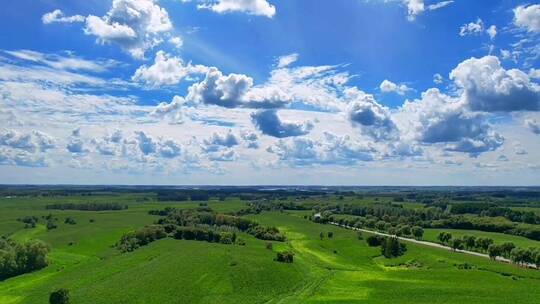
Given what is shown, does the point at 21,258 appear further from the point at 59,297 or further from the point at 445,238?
the point at 445,238

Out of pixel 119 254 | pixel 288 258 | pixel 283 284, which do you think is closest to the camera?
pixel 283 284

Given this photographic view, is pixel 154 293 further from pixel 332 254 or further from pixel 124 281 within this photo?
pixel 332 254

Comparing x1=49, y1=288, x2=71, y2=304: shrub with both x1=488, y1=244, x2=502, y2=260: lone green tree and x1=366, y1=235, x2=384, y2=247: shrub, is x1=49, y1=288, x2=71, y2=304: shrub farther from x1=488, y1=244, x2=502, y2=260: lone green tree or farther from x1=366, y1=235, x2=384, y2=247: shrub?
x1=488, y1=244, x2=502, y2=260: lone green tree

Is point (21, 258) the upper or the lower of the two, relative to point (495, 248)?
lower

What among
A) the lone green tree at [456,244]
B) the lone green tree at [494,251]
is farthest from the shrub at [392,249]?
the lone green tree at [494,251]

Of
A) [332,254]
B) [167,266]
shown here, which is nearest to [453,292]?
[332,254]

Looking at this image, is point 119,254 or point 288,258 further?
point 119,254

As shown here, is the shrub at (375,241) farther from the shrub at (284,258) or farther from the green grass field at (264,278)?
the shrub at (284,258)

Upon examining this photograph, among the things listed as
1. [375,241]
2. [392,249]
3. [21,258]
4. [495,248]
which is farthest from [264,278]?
[495,248]
